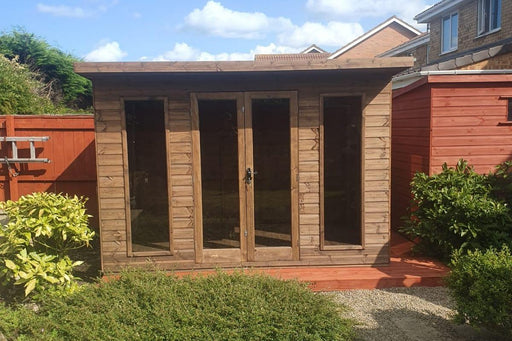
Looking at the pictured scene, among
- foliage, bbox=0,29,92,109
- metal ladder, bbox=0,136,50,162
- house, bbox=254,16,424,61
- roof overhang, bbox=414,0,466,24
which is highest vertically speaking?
house, bbox=254,16,424,61

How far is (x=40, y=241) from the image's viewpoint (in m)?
4.79

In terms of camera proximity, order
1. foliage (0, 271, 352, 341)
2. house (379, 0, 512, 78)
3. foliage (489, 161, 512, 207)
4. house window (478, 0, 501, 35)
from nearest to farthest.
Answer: foliage (0, 271, 352, 341)
foliage (489, 161, 512, 207)
house (379, 0, 512, 78)
house window (478, 0, 501, 35)

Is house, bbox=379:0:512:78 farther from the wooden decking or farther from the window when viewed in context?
the wooden decking

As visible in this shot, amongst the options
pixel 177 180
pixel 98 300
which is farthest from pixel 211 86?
pixel 98 300

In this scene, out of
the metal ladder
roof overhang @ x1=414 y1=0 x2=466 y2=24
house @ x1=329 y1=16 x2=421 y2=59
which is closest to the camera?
the metal ladder

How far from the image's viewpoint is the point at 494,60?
1112 centimetres

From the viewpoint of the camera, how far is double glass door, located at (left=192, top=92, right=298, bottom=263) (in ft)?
18.0

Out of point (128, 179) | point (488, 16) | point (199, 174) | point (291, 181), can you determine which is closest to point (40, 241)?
point (128, 179)

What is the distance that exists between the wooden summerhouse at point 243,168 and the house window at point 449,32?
14840mm

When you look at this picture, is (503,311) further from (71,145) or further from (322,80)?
(71,145)

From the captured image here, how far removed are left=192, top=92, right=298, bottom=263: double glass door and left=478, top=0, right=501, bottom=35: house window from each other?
13431mm

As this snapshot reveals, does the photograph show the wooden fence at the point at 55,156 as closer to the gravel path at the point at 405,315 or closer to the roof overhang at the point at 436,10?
the gravel path at the point at 405,315

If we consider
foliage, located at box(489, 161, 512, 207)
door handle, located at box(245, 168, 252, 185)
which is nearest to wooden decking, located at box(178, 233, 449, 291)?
door handle, located at box(245, 168, 252, 185)

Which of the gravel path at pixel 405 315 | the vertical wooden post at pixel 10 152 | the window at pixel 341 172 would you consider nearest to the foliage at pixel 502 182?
the gravel path at pixel 405 315
